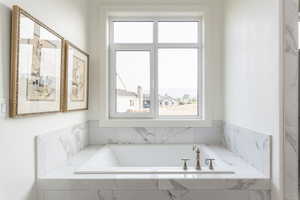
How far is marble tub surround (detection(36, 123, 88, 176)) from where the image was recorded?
1.56 meters

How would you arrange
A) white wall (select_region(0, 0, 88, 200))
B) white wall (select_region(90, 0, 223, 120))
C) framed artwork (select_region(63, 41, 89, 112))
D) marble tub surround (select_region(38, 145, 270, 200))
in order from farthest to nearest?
1. white wall (select_region(90, 0, 223, 120))
2. framed artwork (select_region(63, 41, 89, 112))
3. marble tub surround (select_region(38, 145, 270, 200))
4. white wall (select_region(0, 0, 88, 200))

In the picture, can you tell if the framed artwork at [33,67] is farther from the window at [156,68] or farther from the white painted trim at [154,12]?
the window at [156,68]

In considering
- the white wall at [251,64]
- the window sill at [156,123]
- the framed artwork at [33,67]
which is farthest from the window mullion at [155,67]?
the framed artwork at [33,67]

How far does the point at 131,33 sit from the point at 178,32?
1.80ft

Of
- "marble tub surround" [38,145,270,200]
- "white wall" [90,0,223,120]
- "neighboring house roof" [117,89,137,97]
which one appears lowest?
"marble tub surround" [38,145,270,200]

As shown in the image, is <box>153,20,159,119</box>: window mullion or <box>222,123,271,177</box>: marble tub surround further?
<box>153,20,159,119</box>: window mullion

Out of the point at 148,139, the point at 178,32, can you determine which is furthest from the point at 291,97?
the point at 178,32

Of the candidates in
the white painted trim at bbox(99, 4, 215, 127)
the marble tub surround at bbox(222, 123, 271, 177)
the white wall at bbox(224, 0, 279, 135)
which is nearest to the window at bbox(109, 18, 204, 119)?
the white painted trim at bbox(99, 4, 215, 127)

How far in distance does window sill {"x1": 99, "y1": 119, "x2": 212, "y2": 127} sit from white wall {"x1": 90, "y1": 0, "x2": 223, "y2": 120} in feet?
0.37

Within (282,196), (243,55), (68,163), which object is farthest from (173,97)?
(282,196)

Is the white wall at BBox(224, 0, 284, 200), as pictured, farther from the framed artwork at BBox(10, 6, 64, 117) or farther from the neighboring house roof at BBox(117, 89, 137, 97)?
the framed artwork at BBox(10, 6, 64, 117)

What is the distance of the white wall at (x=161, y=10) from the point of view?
261 centimetres

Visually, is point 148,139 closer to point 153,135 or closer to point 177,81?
point 153,135

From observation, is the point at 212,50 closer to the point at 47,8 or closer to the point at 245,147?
the point at 245,147
